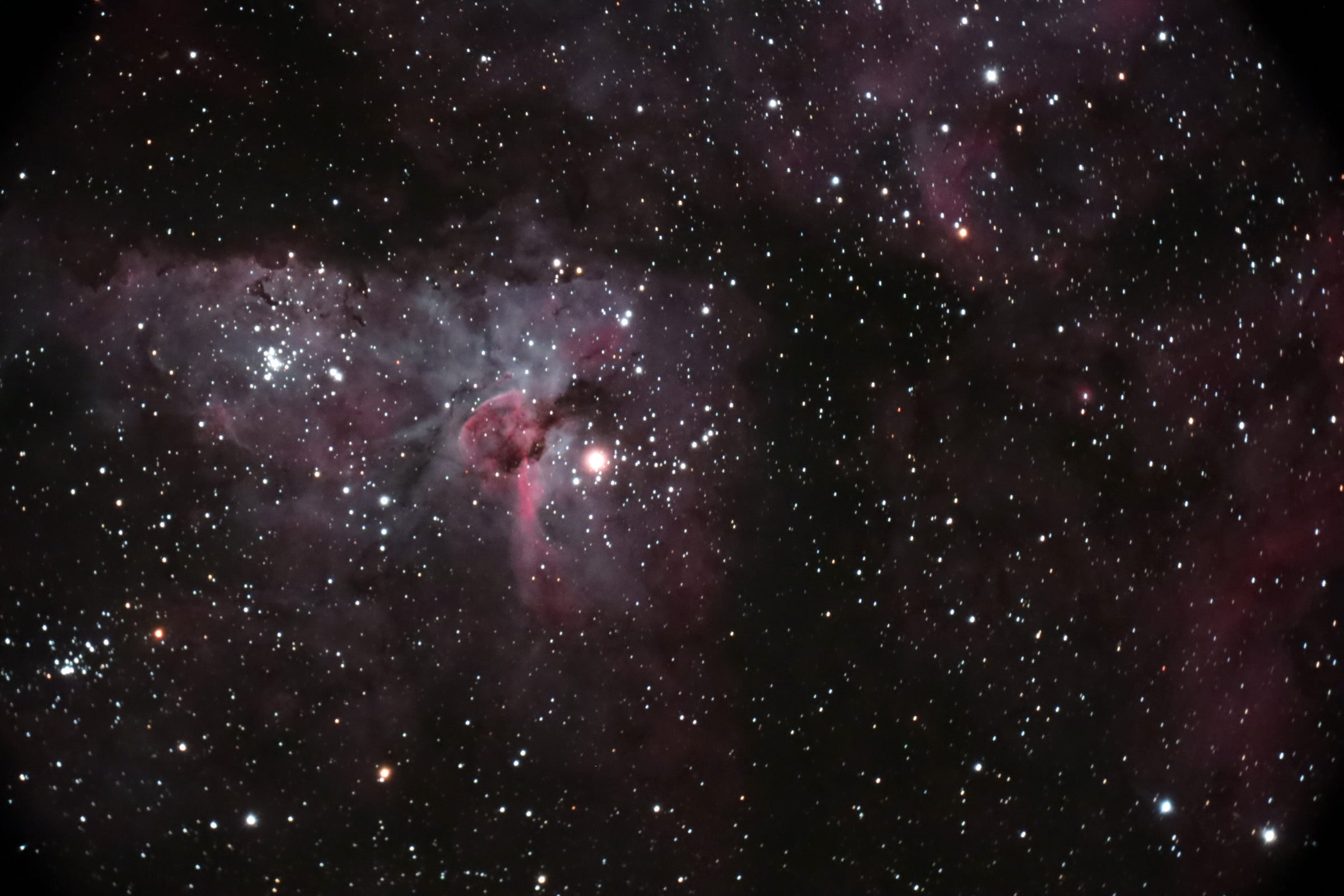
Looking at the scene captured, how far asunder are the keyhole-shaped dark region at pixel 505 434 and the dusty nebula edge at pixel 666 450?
0.01m

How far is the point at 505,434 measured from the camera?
56.3 inches

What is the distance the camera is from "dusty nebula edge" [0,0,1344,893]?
135 centimetres

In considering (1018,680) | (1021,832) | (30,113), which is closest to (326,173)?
(30,113)

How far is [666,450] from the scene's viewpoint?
58.0 inches

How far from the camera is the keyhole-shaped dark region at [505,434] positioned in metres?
1.42

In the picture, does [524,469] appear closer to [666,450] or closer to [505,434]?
[505,434]

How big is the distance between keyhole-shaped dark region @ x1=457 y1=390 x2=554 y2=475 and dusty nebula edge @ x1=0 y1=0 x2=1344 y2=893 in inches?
0.5

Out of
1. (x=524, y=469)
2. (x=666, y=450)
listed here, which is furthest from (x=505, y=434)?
(x=666, y=450)

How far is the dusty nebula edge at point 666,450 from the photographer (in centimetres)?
135

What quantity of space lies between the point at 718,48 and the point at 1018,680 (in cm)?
194

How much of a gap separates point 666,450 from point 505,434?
17.0 inches

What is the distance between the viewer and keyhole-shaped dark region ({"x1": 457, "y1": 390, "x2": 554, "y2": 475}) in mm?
1416

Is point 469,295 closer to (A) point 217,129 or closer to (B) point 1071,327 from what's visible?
(A) point 217,129

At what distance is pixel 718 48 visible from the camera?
56.4 inches
